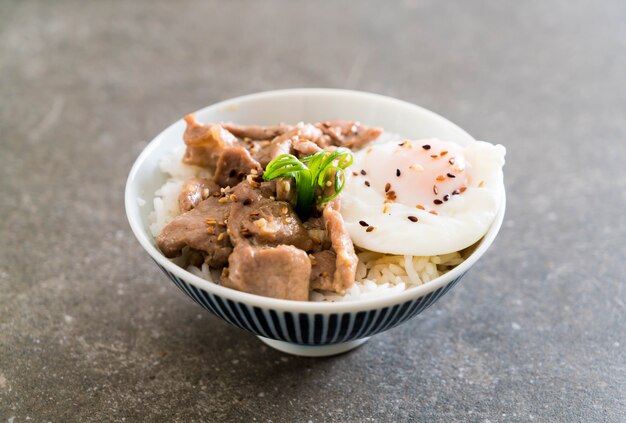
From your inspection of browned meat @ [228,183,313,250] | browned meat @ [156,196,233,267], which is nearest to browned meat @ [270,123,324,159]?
browned meat @ [228,183,313,250]

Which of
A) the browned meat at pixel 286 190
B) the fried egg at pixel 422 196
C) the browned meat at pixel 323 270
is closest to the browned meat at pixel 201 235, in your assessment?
the browned meat at pixel 286 190

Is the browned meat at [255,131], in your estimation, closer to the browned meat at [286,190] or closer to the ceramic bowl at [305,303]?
the ceramic bowl at [305,303]

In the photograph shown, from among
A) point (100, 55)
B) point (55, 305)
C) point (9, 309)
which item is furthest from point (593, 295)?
point (100, 55)

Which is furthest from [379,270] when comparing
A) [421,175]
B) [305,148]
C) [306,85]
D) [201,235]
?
[306,85]

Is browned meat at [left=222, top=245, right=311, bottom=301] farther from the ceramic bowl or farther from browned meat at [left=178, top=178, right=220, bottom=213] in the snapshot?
browned meat at [left=178, top=178, right=220, bottom=213]

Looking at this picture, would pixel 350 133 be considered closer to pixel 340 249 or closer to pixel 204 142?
pixel 204 142
